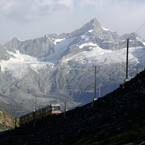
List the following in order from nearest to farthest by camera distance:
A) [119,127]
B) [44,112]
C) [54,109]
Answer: [119,127]
[54,109]
[44,112]

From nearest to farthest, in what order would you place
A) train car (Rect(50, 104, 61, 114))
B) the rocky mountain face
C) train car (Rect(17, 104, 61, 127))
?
1. the rocky mountain face
2. train car (Rect(50, 104, 61, 114))
3. train car (Rect(17, 104, 61, 127))

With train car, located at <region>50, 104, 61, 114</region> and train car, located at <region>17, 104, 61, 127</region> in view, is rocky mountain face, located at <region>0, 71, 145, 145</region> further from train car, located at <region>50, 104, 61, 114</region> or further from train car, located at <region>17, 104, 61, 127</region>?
train car, located at <region>17, 104, 61, 127</region>

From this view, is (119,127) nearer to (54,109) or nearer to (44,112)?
Result: (54,109)

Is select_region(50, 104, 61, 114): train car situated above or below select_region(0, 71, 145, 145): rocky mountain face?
above

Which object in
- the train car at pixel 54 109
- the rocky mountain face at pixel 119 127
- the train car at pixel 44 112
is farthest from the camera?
the train car at pixel 44 112

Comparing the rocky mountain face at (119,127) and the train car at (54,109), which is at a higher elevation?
the train car at (54,109)

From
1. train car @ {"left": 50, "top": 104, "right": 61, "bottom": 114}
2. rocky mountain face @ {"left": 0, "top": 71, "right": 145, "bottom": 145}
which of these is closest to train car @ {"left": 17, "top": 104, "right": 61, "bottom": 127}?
train car @ {"left": 50, "top": 104, "right": 61, "bottom": 114}

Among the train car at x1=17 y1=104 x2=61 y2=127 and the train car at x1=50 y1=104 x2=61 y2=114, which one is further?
the train car at x1=17 y1=104 x2=61 y2=127

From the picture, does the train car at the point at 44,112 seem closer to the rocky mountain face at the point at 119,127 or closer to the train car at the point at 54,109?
the train car at the point at 54,109

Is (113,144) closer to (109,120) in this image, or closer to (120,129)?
(120,129)

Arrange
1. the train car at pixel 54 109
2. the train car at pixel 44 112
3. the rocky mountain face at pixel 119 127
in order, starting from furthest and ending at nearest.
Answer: the train car at pixel 44 112 → the train car at pixel 54 109 → the rocky mountain face at pixel 119 127

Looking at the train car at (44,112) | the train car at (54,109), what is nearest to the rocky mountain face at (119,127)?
the train car at (54,109)

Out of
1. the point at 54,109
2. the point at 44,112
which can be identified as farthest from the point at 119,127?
the point at 44,112

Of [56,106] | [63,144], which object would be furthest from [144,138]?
[56,106]
